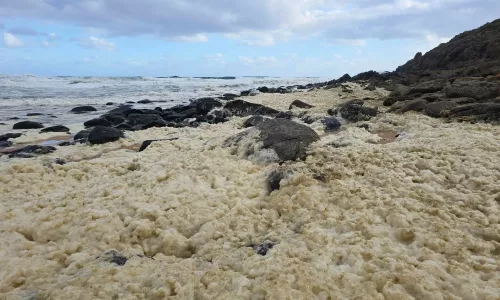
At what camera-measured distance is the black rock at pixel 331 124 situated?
993 centimetres

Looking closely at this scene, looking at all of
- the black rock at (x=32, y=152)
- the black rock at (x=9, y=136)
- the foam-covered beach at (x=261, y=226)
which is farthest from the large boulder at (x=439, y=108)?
the black rock at (x=9, y=136)

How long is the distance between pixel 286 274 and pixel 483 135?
5586 mm

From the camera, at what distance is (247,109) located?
15703 mm

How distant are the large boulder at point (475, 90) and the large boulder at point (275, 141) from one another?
6505 mm

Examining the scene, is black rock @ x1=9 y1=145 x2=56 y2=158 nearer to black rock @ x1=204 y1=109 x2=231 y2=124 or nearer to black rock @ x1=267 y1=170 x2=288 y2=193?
black rock @ x1=267 y1=170 x2=288 y2=193

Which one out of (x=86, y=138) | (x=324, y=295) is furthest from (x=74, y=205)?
(x=86, y=138)

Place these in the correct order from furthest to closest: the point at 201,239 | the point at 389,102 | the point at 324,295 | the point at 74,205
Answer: the point at 389,102 → the point at 74,205 → the point at 201,239 → the point at 324,295

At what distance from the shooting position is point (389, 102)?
13773 millimetres

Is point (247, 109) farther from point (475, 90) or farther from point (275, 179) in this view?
point (275, 179)

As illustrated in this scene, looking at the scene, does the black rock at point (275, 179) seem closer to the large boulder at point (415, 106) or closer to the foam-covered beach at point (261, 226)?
the foam-covered beach at point (261, 226)

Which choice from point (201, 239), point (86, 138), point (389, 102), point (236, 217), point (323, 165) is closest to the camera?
point (201, 239)

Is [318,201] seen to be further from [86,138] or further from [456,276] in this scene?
[86,138]

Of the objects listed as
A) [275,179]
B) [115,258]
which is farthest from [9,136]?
[115,258]

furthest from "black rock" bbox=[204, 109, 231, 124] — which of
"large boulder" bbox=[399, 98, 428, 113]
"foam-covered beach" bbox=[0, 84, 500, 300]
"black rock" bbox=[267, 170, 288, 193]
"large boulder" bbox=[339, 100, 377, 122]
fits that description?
"black rock" bbox=[267, 170, 288, 193]
